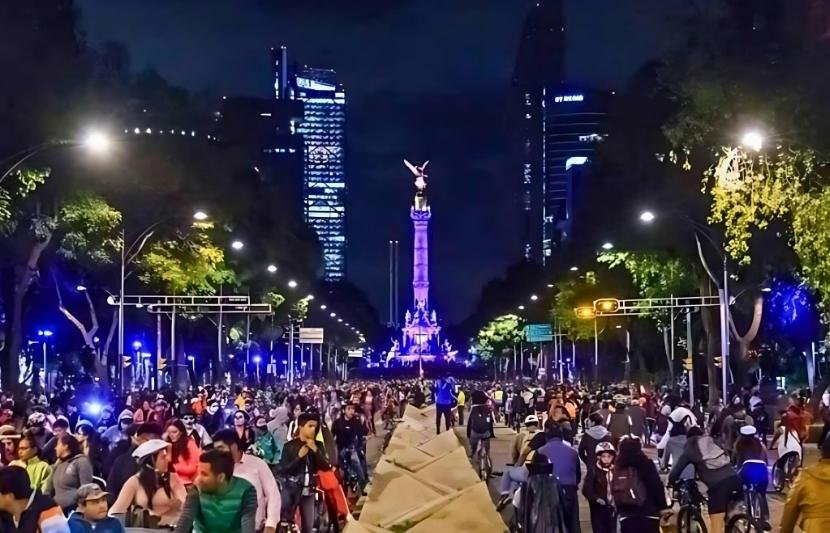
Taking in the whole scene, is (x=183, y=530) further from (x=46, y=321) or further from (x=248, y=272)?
(x=248, y=272)

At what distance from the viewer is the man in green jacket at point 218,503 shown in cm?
827

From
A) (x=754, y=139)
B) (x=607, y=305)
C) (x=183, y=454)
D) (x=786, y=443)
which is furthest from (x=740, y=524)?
(x=607, y=305)

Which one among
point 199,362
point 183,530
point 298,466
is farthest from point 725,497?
point 199,362

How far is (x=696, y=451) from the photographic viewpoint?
48.7ft

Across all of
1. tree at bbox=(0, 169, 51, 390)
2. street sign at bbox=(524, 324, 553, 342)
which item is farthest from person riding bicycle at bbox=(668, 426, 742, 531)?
street sign at bbox=(524, 324, 553, 342)

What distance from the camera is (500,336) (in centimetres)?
15775

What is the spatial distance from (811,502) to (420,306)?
505 ft

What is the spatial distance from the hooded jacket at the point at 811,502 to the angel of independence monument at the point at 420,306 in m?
149

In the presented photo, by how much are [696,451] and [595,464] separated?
136cm

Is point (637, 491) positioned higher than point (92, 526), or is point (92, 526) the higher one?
point (92, 526)

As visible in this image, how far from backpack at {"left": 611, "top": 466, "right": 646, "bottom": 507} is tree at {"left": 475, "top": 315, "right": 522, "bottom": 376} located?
13448 cm

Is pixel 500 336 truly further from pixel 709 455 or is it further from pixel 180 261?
pixel 709 455

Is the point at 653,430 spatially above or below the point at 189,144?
below

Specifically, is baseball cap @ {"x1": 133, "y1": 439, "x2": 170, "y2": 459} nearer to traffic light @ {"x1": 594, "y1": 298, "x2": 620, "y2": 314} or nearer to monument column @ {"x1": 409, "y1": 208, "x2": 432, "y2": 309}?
traffic light @ {"x1": 594, "y1": 298, "x2": 620, "y2": 314}
